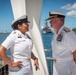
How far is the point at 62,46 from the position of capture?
2020 millimetres

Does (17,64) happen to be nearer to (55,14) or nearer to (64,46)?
(64,46)

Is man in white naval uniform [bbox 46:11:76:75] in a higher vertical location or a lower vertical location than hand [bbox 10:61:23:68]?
higher

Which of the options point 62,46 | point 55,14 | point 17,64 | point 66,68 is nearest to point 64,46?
point 62,46

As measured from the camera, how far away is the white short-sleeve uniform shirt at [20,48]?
6.45ft

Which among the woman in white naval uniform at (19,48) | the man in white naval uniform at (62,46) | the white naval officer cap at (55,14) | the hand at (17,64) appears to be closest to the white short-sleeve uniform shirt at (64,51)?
the man in white naval uniform at (62,46)

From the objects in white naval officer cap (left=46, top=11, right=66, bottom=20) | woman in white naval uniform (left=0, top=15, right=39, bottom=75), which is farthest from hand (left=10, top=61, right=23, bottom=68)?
white naval officer cap (left=46, top=11, right=66, bottom=20)

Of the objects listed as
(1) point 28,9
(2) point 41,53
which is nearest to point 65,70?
(2) point 41,53

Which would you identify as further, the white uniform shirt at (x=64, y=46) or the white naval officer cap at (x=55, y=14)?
the white naval officer cap at (x=55, y=14)

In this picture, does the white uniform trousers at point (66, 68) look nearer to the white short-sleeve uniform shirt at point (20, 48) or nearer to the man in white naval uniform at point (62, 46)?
the man in white naval uniform at point (62, 46)

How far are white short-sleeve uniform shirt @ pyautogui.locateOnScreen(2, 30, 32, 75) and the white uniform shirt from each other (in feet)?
0.86

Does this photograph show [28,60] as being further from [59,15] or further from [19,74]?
[59,15]

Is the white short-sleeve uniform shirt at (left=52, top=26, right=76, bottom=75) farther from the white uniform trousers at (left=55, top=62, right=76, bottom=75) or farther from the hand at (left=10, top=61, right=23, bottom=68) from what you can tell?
the hand at (left=10, top=61, right=23, bottom=68)

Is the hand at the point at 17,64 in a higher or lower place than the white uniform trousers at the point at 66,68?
higher

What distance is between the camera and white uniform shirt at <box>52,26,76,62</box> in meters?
1.95
